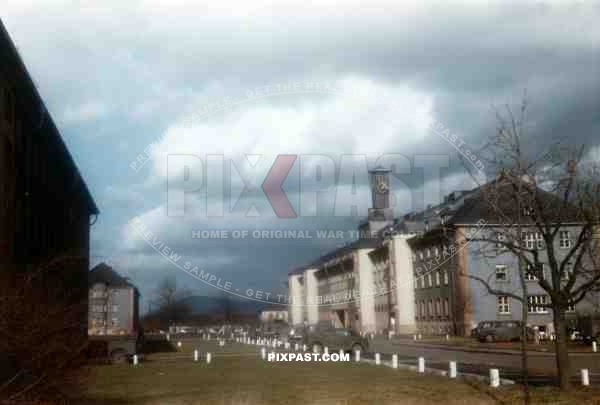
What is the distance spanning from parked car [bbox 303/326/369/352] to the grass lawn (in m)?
10.5

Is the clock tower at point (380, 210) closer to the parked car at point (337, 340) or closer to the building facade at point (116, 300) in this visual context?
the building facade at point (116, 300)

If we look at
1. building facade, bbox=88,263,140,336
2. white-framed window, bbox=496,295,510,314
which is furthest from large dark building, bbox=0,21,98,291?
white-framed window, bbox=496,295,510,314

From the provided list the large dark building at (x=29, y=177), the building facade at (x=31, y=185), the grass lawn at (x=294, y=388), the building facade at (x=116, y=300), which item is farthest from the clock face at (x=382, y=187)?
the grass lawn at (x=294, y=388)

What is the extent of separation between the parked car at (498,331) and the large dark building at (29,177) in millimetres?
25841

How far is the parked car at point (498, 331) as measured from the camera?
46.4 m

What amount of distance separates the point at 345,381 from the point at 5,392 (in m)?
10.0

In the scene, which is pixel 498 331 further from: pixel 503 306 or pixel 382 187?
pixel 382 187

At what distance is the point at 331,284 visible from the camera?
317ft

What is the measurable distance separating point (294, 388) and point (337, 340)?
1855cm

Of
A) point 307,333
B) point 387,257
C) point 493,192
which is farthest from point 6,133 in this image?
point 387,257

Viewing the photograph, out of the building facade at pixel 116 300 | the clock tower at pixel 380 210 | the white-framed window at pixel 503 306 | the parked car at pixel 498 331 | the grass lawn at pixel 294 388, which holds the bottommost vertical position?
the grass lawn at pixel 294 388

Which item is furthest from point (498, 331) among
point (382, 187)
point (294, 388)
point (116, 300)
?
point (116, 300)

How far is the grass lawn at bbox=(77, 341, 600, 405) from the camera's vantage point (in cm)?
1568

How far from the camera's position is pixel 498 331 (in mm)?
46594
